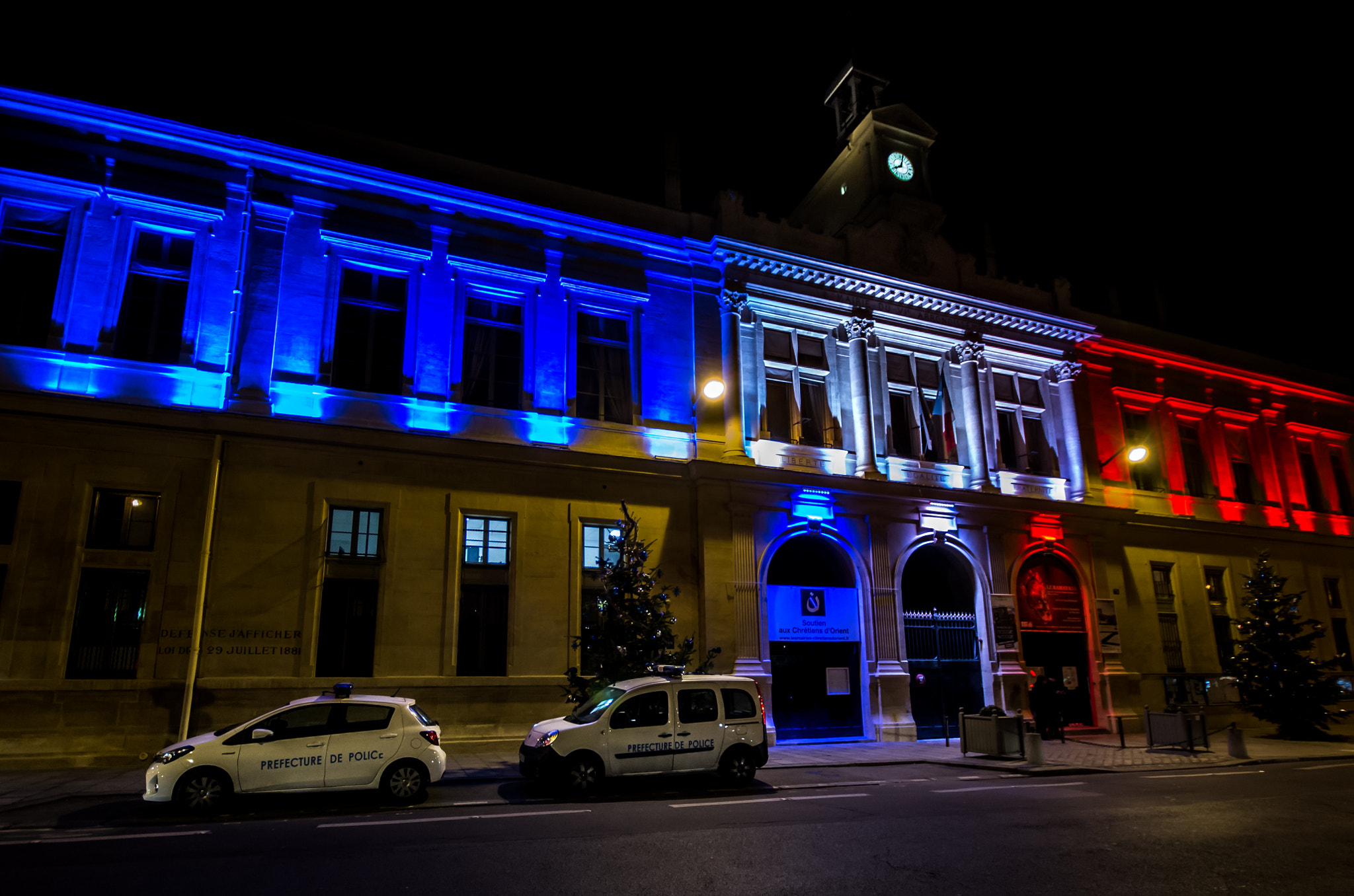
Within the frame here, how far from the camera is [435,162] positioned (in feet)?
65.5

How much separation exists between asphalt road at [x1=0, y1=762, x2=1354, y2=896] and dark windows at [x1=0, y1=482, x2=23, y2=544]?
21.6ft

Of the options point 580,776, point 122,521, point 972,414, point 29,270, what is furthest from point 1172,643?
point 29,270

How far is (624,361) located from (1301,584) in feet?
85.2

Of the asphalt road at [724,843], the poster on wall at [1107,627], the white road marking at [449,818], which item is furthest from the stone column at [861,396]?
the white road marking at [449,818]

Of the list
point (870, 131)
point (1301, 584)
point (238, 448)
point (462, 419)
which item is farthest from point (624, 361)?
point (1301, 584)

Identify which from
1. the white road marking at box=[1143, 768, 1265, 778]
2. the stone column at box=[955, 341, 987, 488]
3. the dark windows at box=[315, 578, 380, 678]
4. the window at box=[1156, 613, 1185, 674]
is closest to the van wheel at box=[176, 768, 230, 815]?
the dark windows at box=[315, 578, 380, 678]

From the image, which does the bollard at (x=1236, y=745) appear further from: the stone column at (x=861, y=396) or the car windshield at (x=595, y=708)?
the car windshield at (x=595, y=708)

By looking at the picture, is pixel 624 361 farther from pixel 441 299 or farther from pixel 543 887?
pixel 543 887

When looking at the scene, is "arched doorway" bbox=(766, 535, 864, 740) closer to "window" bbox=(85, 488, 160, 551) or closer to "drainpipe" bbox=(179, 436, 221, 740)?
"drainpipe" bbox=(179, 436, 221, 740)

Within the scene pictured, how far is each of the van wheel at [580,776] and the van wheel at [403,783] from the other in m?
2.11

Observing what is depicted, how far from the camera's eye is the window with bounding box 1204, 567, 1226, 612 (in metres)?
27.5

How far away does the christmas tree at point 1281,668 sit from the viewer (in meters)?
22.6

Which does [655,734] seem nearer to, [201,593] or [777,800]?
[777,800]

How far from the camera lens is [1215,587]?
91.3ft
